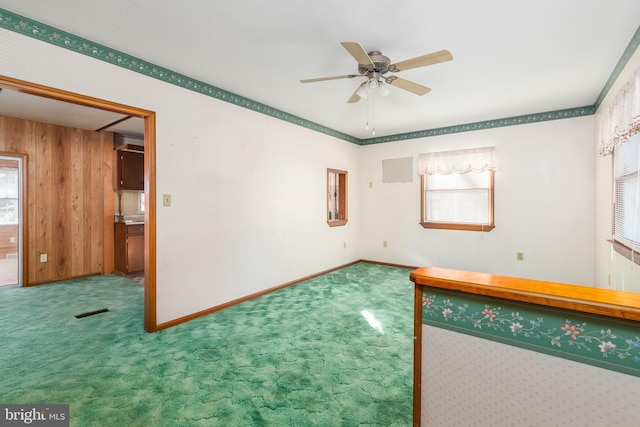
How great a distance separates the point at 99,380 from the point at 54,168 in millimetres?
4312

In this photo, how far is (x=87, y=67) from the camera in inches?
94.4

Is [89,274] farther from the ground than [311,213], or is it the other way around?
[311,213]

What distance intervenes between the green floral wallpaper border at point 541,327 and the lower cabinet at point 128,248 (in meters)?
5.30

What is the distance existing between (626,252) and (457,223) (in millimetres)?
2492

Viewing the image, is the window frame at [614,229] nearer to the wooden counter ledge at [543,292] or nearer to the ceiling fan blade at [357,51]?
the wooden counter ledge at [543,292]

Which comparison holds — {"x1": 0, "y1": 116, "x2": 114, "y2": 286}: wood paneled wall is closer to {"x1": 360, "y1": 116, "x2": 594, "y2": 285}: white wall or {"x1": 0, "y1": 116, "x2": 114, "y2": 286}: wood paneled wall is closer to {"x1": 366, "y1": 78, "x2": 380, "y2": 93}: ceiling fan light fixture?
{"x1": 366, "y1": 78, "x2": 380, "y2": 93}: ceiling fan light fixture

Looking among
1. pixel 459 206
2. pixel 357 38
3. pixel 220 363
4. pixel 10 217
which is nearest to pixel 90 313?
pixel 220 363

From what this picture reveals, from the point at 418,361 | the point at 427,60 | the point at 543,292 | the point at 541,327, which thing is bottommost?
the point at 418,361

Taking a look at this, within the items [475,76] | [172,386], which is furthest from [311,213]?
[172,386]

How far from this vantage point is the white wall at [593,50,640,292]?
8.05ft

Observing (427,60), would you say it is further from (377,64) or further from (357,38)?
(357,38)

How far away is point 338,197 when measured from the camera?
5.86 metres

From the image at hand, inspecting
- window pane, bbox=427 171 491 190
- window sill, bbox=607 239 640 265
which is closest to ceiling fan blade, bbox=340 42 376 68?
window sill, bbox=607 239 640 265

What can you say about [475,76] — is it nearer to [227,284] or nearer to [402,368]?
[402,368]
